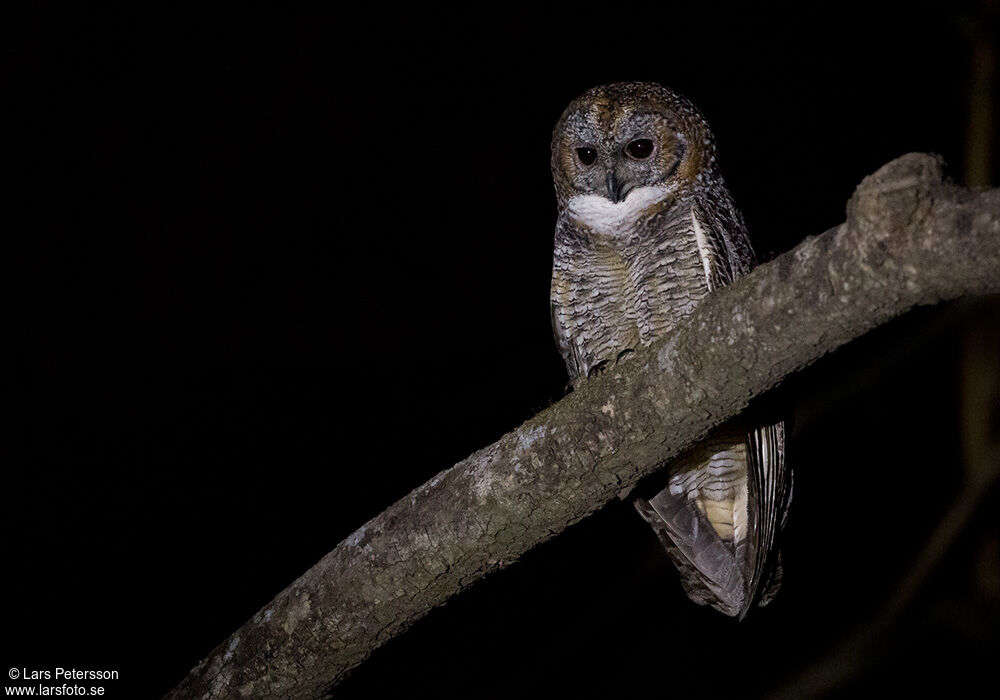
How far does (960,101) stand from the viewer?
4148mm

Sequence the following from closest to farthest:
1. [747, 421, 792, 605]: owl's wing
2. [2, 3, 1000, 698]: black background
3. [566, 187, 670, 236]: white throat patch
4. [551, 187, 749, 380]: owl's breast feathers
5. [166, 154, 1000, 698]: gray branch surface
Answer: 1. [166, 154, 1000, 698]: gray branch surface
2. [747, 421, 792, 605]: owl's wing
3. [551, 187, 749, 380]: owl's breast feathers
4. [566, 187, 670, 236]: white throat patch
5. [2, 3, 1000, 698]: black background

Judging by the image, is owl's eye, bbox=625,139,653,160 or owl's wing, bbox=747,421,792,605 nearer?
owl's wing, bbox=747,421,792,605

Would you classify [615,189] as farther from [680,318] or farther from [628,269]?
[680,318]

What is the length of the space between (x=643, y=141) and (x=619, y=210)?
0.19 metres

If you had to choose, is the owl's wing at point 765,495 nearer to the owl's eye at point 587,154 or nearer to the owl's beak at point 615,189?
the owl's beak at point 615,189

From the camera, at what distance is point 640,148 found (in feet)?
6.77

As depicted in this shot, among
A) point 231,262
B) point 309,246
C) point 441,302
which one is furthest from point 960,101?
point 231,262

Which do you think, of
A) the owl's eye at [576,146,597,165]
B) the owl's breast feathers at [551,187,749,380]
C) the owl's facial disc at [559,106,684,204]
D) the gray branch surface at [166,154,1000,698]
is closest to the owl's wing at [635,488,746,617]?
the owl's breast feathers at [551,187,749,380]

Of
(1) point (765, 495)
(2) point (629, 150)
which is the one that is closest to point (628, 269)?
(2) point (629, 150)

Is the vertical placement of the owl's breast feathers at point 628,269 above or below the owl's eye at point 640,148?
below

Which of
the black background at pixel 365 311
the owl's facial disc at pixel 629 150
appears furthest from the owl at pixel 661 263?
the black background at pixel 365 311

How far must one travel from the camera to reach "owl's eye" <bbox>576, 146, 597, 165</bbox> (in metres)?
2.12

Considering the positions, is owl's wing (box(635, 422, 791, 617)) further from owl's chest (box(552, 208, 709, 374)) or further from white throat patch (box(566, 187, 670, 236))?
white throat patch (box(566, 187, 670, 236))

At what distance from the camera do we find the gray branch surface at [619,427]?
0.92 metres
